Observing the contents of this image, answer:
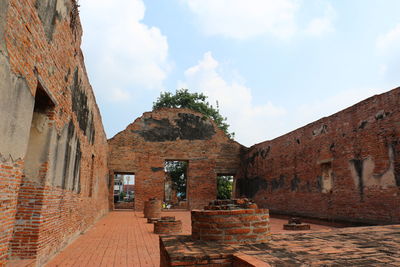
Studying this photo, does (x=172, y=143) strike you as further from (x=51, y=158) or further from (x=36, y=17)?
(x=36, y=17)

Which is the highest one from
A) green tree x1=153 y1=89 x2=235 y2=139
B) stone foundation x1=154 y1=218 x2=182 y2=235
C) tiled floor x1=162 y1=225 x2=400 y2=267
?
green tree x1=153 y1=89 x2=235 y2=139

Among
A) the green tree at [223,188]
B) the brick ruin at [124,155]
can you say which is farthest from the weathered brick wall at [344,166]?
the green tree at [223,188]

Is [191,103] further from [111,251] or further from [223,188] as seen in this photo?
[111,251]

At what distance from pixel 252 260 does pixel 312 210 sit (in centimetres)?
920

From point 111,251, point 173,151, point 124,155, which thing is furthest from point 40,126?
point 173,151

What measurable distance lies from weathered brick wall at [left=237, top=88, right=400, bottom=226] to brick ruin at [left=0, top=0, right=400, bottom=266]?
0.04 meters

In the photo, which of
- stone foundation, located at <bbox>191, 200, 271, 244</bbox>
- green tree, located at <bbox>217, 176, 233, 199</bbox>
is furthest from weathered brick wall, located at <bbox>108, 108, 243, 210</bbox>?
stone foundation, located at <bbox>191, 200, 271, 244</bbox>

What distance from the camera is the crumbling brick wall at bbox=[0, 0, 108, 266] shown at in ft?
10.2

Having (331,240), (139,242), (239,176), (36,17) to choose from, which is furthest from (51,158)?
(239,176)

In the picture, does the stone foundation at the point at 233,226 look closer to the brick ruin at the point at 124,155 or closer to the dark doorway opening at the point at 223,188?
the brick ruin at the point at 124,155

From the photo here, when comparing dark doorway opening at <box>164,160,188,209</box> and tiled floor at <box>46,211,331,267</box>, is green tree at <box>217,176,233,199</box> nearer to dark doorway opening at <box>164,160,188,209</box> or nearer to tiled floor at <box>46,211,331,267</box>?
dark doorway opening at <box>164,160,188,209</box>

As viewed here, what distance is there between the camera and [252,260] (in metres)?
2.45

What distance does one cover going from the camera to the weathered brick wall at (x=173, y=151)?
55.1 ft

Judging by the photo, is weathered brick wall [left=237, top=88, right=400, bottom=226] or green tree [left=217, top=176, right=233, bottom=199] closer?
weathered brick wall [left=237, top=88, right=400, bottom=226]
